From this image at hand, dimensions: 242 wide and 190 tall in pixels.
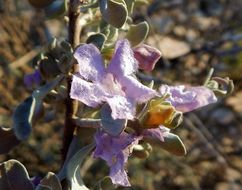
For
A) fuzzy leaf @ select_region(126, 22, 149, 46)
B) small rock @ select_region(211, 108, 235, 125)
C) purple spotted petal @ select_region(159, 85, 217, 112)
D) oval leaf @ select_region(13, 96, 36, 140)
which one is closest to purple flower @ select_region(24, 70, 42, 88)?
oval leaf @ select_region(13, 96, 36, 140)

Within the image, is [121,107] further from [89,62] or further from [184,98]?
[184,98]

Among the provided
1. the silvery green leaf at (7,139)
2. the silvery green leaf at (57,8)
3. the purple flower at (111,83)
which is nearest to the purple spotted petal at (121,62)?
the purple flower at (111,83)

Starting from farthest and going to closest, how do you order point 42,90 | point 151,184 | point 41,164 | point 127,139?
point 151,184, point 41,164, point 42,90, point 127,139

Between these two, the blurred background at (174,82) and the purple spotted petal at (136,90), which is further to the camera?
the blurred background at (174,82)

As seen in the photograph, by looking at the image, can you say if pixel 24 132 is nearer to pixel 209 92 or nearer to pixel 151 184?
pixel 209 92

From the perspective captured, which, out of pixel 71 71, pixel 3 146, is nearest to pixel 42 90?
pixel 71 71

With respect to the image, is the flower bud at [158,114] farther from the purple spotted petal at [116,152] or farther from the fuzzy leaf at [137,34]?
the fuzzy leaf at [137,34]

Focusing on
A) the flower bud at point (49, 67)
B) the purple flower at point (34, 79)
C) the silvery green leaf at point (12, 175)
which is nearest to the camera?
the silvery green leaf at point (12, 175)

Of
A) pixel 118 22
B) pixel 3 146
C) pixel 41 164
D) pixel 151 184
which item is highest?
pixel 118 22
